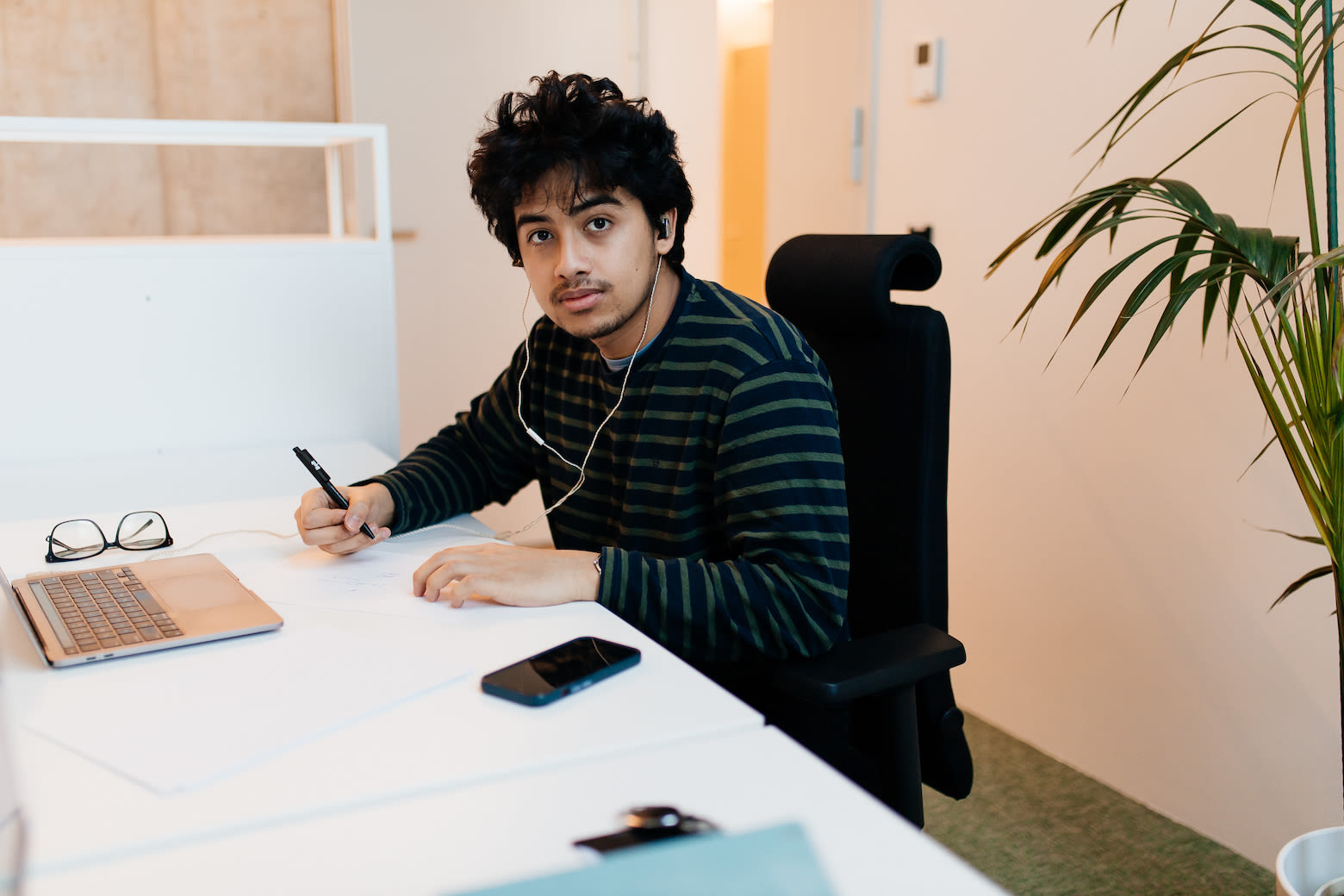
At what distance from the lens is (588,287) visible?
1.34 metres

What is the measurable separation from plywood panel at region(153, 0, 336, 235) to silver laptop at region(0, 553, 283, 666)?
2263 millimetres

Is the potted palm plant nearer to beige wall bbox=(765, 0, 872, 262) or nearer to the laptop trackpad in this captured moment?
the laptop trackpad

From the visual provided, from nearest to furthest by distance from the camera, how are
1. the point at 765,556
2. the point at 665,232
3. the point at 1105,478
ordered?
the point at 765,556
the point at 665,232
the point at 1105,478

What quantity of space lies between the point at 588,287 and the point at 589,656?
529 mm

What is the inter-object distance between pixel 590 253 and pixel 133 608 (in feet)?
2.09

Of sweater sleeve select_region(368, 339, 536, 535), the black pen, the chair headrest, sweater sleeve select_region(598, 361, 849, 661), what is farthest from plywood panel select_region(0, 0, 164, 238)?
sweater sleeve select_region(598, 361, 849, 661)

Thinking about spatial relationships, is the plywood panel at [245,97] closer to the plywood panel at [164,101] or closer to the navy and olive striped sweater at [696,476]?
the plywood panel at [164,101]

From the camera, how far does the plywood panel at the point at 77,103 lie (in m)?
2.96

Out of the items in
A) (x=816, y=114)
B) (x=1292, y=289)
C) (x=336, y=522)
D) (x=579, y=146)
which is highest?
(x=816, y=114)

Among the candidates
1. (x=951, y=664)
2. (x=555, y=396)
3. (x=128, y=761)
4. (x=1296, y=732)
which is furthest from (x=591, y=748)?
(x=1296, y=732)

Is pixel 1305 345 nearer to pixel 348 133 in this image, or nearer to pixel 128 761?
pixel 128 761

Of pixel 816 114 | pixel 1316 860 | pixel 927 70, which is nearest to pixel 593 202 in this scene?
pixel 1316 860

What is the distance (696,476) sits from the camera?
4.30ft

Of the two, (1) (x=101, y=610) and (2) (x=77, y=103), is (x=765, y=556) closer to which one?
(1) (x=101, y=610)
